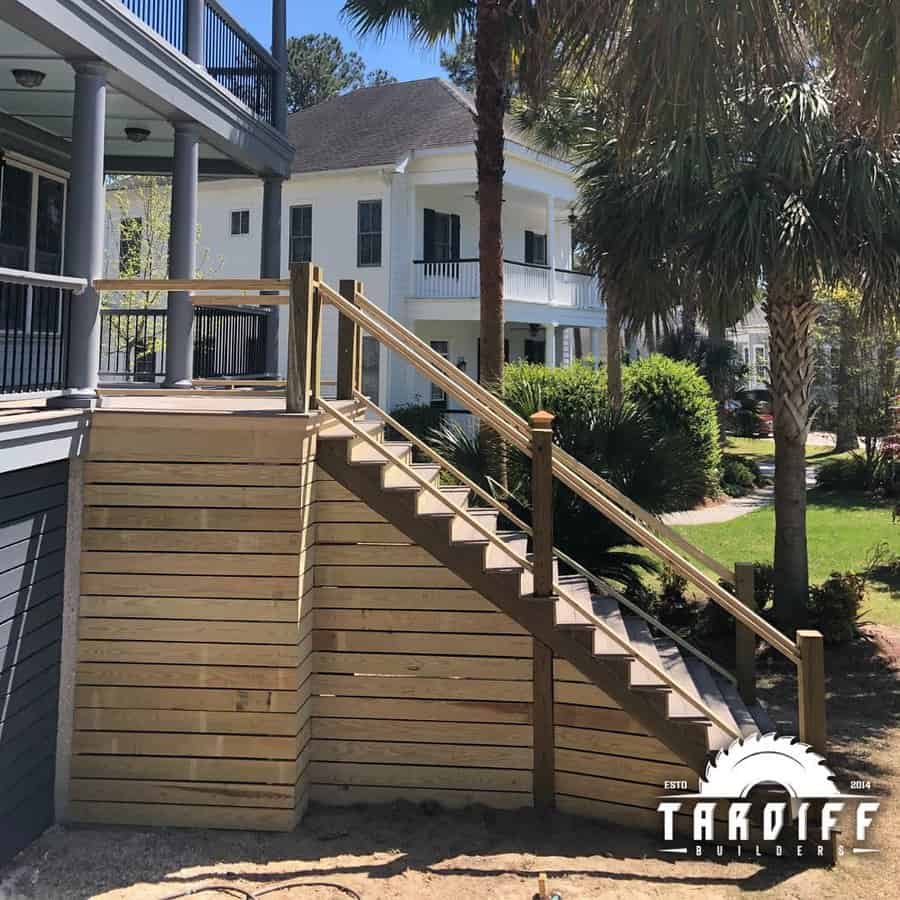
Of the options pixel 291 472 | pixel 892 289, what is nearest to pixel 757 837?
pixel 291 472

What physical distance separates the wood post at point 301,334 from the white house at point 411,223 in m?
13.6

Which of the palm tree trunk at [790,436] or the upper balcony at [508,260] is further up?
the upper balcony at [508,260]

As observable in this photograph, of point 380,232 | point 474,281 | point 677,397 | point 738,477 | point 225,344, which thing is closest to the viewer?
point 225,344

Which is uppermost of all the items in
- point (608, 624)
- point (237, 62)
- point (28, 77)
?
point (237, 62)

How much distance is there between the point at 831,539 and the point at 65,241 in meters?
12.3

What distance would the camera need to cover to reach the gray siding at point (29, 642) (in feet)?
15.3

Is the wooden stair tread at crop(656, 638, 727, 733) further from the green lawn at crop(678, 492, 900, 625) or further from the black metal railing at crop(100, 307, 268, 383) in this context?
the black metal railing at crop(100, 307, 268, 383)

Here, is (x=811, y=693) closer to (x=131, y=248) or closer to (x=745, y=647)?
(x=745, y=647)

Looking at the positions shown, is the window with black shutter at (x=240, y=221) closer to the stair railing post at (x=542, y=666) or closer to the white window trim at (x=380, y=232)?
the white window trim at (x=380, y=232)

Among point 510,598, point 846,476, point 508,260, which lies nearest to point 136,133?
point 510,598

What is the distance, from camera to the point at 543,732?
5.36m

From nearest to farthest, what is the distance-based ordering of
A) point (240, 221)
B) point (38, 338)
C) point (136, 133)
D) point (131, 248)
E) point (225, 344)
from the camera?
point (38, 338) → point (136, 133) → point (225, 344) → point (131, 248) → point (240, 221)

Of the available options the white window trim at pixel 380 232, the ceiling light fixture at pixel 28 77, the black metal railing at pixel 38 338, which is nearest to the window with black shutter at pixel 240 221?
the white window trim at pixel 380 232

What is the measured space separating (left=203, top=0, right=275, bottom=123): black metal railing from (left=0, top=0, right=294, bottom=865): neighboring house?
0.02 meters
